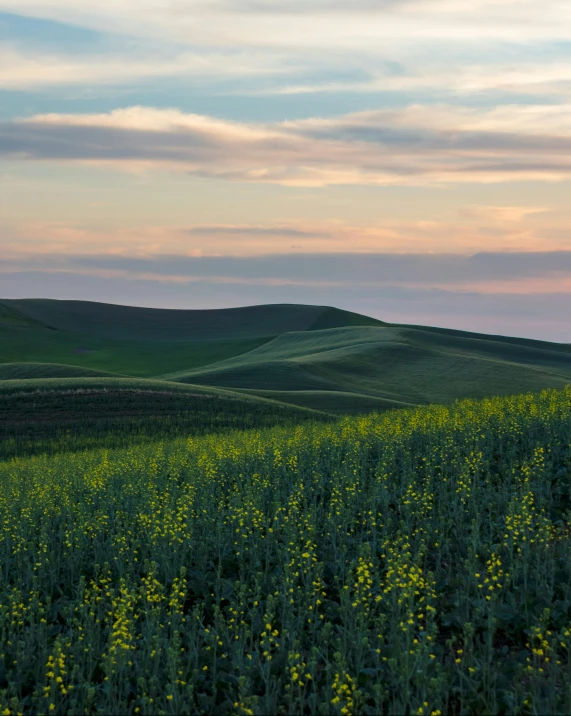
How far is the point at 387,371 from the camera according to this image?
86000mm

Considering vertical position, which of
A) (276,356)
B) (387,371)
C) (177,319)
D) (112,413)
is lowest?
(112,413)

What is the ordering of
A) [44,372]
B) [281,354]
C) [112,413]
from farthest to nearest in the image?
1. [281,354]
2. [44,372]
3. [112,413]

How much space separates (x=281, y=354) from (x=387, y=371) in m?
23.5

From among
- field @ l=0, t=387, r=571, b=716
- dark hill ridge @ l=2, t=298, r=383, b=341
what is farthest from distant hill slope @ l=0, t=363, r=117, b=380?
dark hill ridge @ l=2, t=298, r=383, b=341

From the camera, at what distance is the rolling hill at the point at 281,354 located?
7244 centimetres

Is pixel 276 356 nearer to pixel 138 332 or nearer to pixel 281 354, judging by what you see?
pixel 281 354

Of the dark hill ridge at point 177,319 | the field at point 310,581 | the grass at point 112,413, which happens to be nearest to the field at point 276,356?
the dark hill ridge at point 177,319

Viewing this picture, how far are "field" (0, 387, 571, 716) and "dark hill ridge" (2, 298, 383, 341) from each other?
121110mm

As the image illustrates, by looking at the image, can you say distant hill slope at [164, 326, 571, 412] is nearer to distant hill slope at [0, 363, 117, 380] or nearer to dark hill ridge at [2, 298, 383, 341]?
distant hill slope at [0, 363, 117, 380]

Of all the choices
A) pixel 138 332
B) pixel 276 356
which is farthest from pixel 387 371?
pixel 138 332

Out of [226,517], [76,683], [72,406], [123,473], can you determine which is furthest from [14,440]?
[76,683]

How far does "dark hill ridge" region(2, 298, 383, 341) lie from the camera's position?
140 meters

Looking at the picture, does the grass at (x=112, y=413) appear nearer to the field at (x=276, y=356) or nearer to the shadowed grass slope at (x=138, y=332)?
the field at (x=276, y=356)

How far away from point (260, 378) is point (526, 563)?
2644 inches
